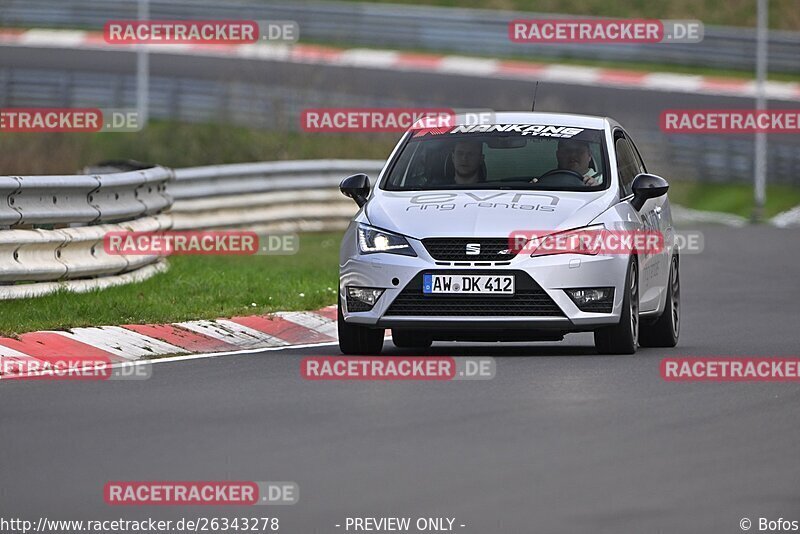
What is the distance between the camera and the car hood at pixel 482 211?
12.3 meters

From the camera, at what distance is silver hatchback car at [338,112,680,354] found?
12242 mm

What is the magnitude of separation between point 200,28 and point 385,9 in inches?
191

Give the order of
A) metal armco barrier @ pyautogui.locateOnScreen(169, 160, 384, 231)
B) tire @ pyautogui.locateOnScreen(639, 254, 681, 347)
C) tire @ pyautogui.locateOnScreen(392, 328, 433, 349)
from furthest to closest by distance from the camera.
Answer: metal armco barrier @ pyautogui.locateOnScreen(169, 160, 384, 231) < tire @ pyautogui.locateOnScreen(639, 254, 681, 347) < tire @ pyautogui.locateOnScreen(392, 328, 433, 349)

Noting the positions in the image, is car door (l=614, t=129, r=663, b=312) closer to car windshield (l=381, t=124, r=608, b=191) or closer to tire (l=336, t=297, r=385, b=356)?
car windshield (l=381, t=124, r=608, b=191)

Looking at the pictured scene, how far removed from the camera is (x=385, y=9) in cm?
4769

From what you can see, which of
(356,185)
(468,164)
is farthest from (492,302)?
(356,185)

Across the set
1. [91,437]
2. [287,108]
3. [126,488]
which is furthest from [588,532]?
[287,108]

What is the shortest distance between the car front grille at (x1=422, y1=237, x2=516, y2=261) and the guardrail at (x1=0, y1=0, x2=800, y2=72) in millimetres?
33399

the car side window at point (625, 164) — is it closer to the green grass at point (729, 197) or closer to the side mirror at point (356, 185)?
the side mirror at point (356, 185)

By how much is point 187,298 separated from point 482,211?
12.5ft

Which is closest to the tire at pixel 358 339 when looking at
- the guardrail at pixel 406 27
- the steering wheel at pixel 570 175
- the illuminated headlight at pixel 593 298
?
the illuminated headlight at pixel 593 298

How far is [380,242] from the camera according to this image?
41.2 ft

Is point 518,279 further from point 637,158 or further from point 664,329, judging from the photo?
point 637,158

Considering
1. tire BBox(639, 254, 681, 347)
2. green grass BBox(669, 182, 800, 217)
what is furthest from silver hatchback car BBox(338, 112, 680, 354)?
green grass BBox(669, 182, 800, 217)
